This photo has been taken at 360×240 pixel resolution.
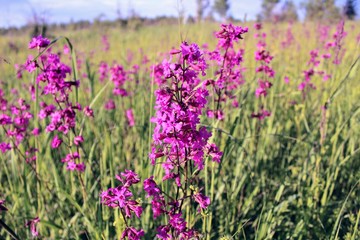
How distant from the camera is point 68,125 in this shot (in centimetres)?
208

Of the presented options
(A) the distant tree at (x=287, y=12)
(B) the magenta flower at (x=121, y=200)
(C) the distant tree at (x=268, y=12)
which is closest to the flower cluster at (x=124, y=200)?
(B) the magenta flower at (x=121, y=200)

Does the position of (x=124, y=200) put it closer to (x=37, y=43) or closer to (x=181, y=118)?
(x=181, y=118)

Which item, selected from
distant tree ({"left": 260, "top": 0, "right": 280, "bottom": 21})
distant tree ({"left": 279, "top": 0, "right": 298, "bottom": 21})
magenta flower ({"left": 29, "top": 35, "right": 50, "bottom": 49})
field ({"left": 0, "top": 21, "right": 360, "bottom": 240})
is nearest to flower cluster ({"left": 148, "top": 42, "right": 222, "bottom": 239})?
field ({"left": 0, "top": 21, "right": 360, "bottom": 240})

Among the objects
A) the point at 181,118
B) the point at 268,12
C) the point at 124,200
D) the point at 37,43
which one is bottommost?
the point at 124,200

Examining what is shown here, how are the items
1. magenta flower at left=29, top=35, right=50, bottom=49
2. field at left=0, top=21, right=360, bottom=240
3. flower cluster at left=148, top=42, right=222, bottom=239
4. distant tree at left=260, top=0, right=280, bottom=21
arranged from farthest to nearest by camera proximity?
distant tree at left=260, top=0, right=280, bottom=21 → magenta flower at left=29, top=35, right=50, bottom=49 → field at left=0, top=21, right=360, bottom=240 → flower cluster at left=148, top=42, right=222, bottom=239

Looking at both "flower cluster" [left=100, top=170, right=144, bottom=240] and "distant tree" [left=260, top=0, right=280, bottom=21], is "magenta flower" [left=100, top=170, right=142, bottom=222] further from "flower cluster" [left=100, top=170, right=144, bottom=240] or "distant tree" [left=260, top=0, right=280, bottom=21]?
"distant tree" [left=260, top=0, right=280, bottom=21]

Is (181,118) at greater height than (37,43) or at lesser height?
lesser

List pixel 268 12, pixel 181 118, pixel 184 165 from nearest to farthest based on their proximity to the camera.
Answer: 1. pixel 181 118
2. pixel 184 165
3. pixel 268 12

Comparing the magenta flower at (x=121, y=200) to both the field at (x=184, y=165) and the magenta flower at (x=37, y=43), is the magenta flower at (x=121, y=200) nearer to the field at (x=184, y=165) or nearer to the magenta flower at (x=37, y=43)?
the field at (x=184, y=165)

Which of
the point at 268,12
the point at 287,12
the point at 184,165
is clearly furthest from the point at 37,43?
the point at 287,12

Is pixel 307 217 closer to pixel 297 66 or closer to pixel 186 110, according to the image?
pixel 186 110

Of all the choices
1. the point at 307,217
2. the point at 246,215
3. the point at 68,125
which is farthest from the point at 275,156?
the point at 68,125

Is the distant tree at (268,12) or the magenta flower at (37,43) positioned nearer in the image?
the magenta flower at (37,43)

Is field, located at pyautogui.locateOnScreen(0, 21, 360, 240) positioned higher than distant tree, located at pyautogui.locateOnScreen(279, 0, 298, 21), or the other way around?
distant tree, located at pyautogui.locateOnScreen(279, 0, 298, 21)
